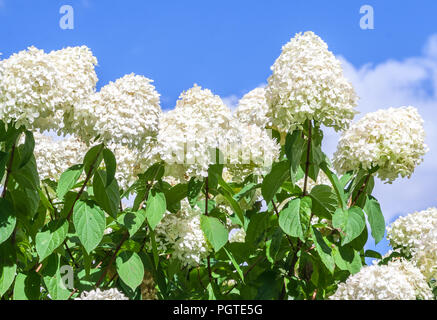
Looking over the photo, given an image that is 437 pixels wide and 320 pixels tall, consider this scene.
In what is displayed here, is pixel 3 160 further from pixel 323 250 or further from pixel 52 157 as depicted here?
pixel 323 250

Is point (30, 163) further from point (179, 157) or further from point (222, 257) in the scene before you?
point (222, 257)

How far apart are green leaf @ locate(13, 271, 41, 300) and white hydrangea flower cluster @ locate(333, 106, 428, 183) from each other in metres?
2.02

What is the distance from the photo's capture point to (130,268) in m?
3.21

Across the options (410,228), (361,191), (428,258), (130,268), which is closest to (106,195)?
(130,268)

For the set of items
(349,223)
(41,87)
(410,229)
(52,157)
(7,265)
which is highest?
(52,157)

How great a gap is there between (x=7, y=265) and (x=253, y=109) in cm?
198

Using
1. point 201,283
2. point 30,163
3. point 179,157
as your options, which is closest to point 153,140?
point 179,157

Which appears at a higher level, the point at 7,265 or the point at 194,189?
the point at 194,189

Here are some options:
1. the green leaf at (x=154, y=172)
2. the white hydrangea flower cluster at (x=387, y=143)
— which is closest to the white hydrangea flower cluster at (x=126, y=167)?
the green leaf at (x=154, y=172)

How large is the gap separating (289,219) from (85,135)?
4.17 feet

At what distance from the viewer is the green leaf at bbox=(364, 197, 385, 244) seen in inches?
147

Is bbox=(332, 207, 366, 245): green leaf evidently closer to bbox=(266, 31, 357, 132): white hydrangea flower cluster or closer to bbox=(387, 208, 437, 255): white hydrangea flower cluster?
bbox=(266, 31, 357, 132): white hydrangea flower cluster

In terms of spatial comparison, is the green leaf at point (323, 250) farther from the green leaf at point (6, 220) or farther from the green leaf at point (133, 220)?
the green leaf at point (6, 220)

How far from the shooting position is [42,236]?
121 inches
